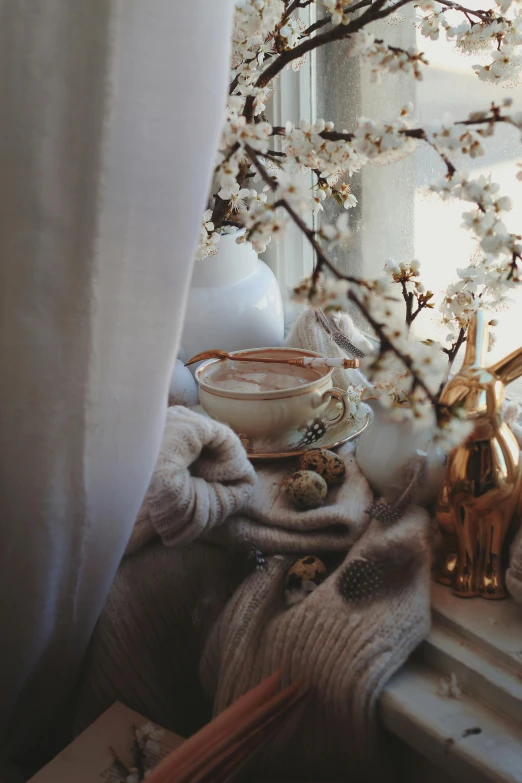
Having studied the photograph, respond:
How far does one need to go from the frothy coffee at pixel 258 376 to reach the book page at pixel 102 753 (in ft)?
1.03

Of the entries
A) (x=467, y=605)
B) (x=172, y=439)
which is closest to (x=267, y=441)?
(x=172, y=439)

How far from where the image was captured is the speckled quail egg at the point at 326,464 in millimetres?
680

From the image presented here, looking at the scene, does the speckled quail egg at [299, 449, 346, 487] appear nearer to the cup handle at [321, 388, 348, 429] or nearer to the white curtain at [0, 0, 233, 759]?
the cup handle at [321, 388, 348, 429]

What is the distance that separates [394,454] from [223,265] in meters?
0.33

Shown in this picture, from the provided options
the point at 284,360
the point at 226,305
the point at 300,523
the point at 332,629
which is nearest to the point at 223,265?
the point at 226,305

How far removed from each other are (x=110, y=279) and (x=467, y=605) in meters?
0.36

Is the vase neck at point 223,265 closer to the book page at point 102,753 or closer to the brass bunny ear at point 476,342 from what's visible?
the brass bunny ear at point 476,342

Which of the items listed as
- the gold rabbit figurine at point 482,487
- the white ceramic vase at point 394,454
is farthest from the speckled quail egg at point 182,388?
the gold rabbit figurine at point 482,487

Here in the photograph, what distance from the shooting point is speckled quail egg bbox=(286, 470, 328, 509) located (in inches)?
25.2

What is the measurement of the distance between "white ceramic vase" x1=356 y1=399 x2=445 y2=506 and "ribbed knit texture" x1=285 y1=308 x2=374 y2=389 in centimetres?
15

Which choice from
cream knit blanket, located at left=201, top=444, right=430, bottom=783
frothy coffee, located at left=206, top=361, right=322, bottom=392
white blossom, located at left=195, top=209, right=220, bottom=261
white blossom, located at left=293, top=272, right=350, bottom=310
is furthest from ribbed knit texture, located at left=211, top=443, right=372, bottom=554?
white blossom, located at left=293, top=272, right=350, bottom=310

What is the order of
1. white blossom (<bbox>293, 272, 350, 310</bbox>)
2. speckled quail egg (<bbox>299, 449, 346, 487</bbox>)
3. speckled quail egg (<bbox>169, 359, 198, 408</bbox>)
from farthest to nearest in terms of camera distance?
speckled quail egg (<bbox>169, 359, 198, 408</bbox>)
speckled quail egg (<bbox>299, 449, 346, 487</bbox>)
white blossom (<bbox>293, 272, 350, 310</bbox>)

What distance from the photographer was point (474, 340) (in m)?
0.60

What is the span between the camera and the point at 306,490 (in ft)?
2.10
